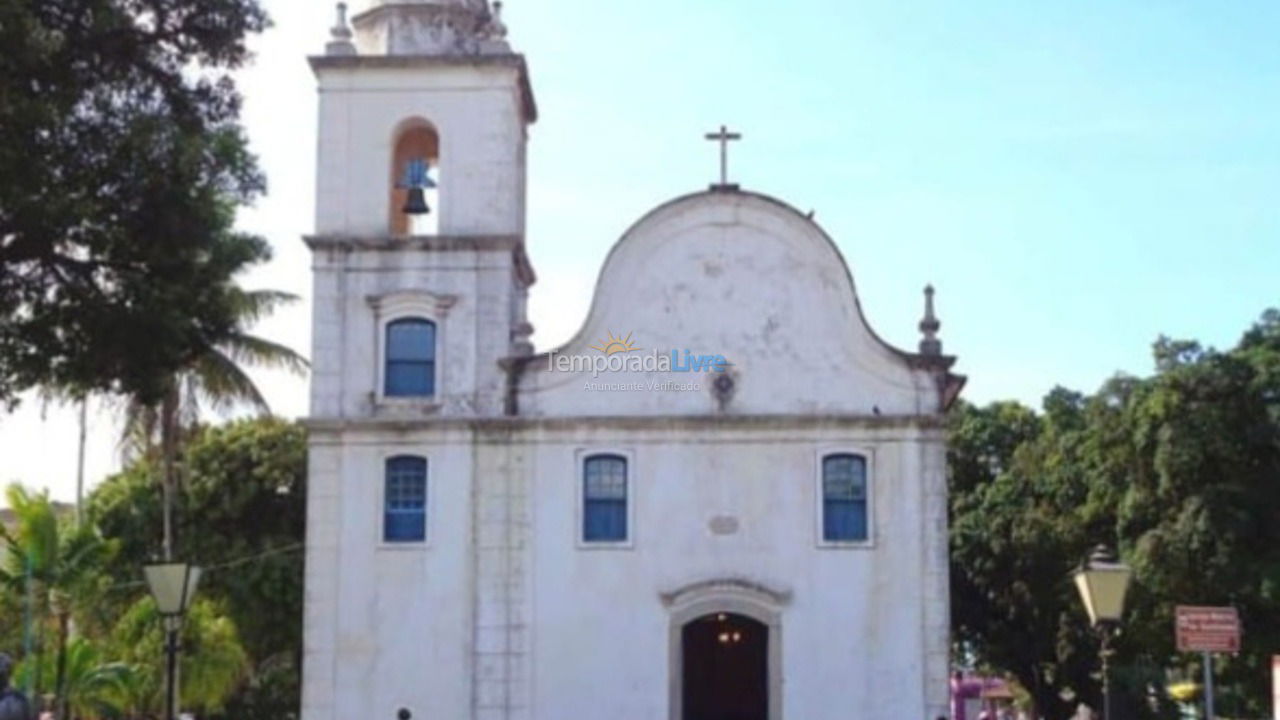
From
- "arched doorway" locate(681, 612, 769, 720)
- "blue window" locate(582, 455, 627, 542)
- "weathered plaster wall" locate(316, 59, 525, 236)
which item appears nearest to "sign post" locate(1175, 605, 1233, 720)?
"blue window" locate(582, 455, 627, 542)

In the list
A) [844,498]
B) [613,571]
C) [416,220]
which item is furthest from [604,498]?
[416,220]

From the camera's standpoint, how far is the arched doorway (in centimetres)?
2781

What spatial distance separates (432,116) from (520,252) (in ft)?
8.41

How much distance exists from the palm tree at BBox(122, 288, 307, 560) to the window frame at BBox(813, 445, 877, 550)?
12.1 m

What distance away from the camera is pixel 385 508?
2688 cm

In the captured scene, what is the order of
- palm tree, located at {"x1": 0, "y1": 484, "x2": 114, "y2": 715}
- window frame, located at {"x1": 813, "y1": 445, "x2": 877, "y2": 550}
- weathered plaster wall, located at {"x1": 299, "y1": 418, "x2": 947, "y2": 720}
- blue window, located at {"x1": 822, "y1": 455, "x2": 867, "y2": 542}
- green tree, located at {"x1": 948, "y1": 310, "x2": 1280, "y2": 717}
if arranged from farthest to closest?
1. green tree, located at {"x1": 948, "y1": 310, "x2": 1280, "y2": 717}
2. palm tree, located at {"x1": 0, "y1": 484, "x2": 114, "y2": 715}
3. blue window, located at {"x1": 822, "y1": 455, "x2": 867, "y2": 542}
4. window frame, located at {"x1": 813, "y1": 445, "x2": 877, "y2": 550}
5. weathered plaster wall, located at {"x1": 299, "y1": 418, "x2": 947, "y2": 720}

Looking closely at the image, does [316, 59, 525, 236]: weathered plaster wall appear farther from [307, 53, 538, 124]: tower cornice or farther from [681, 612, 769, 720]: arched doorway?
[681, 612, 769, 720]: arched doorway

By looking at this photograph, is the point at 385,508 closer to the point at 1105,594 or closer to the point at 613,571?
the point at 613,571

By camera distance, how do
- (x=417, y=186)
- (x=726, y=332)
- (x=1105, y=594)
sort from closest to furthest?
(x=1105, y=594) → (x=726, y=332) → (x=417, y=186)

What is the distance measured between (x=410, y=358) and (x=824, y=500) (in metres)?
6.74

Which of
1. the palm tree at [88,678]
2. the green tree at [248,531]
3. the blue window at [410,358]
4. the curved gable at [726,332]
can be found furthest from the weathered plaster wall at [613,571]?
the green tree at [248,531]

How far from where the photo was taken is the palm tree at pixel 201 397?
33.4m

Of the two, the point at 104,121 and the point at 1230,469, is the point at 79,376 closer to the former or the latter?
the point at 104,121

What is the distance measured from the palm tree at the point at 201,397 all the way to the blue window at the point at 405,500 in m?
7.28
